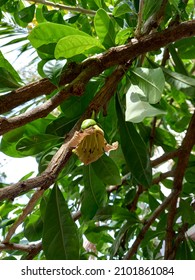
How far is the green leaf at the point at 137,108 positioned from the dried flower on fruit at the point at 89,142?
46mm

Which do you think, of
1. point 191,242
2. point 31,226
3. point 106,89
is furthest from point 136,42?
point 191,242

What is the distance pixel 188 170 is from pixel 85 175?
40 centimetres

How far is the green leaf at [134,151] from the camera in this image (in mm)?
751

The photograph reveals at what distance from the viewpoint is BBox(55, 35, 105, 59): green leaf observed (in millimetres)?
569

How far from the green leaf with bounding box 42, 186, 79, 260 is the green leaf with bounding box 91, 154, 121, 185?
9cm

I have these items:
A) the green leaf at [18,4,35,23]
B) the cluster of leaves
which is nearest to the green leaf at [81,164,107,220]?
the cluster of leaves

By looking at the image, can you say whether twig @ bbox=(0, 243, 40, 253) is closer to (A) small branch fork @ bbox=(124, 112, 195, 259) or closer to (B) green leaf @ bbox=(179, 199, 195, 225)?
(A) small branch fork @ bbox=(124, 112, 195, 259)

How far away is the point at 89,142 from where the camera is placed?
545 mm

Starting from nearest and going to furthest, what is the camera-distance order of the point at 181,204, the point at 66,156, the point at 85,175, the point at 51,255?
the point at 66,156 → the point at 51,255 → the point at 85,175 → the point at 181,204

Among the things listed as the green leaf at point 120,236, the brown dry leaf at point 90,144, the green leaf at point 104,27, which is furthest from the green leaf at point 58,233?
the green leaf at point 120,236

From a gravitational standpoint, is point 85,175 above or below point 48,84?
below

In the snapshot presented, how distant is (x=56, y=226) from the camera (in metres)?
0.64

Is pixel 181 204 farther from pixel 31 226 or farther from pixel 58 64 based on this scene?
pixel 58 64

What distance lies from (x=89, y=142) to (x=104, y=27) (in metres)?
0.20
